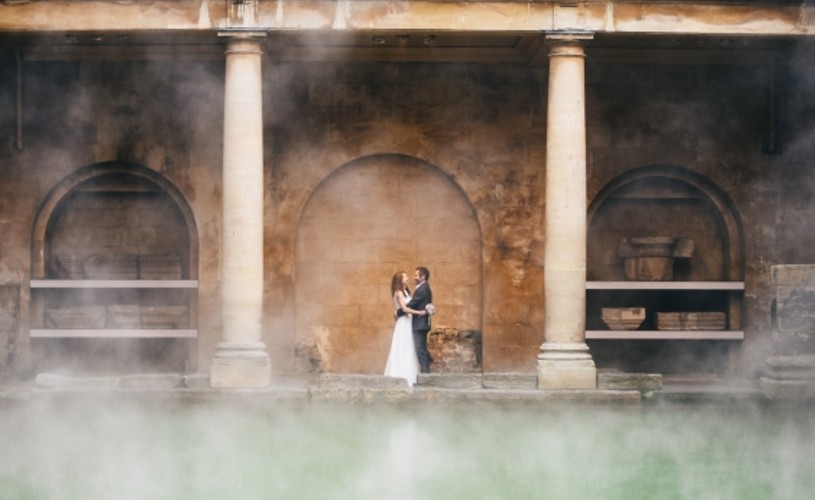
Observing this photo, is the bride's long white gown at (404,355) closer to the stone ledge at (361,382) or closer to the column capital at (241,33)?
the stone ledge at (361,382)

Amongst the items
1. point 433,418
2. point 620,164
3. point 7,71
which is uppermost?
point 7,71

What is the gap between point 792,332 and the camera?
834 inches

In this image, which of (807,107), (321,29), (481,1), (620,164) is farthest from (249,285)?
(807,107)

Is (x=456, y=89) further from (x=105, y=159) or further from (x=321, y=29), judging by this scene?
(x=105, y=159)

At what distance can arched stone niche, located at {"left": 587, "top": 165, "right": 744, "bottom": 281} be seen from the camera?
25.7 metres

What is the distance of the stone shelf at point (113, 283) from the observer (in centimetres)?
2472

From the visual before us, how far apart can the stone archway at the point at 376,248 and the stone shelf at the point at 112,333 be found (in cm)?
220

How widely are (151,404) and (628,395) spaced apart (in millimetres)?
6668

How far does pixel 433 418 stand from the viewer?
1870cm

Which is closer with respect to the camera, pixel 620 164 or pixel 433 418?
pixel 433 418

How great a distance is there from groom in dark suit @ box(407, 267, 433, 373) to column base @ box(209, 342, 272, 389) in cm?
241

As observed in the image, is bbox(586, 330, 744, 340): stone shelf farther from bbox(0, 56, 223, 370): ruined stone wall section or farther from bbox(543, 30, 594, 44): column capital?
bbox(0, 56, 223, 370): ruined stone wall section

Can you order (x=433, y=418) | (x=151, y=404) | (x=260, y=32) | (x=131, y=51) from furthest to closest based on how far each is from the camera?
1. (x=131, y=51)
2. (x=260, y=32)
3. (x=151, y=404)
4. (x=433, y=418)

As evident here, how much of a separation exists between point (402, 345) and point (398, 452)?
24.1ft
